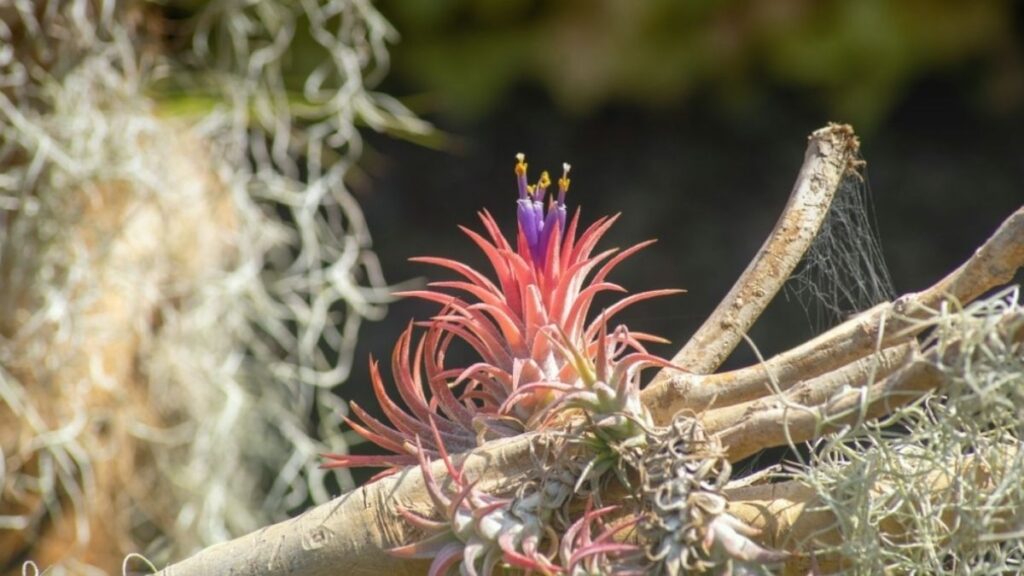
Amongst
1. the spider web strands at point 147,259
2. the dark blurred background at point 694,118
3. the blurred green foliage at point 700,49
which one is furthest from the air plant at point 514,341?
the blurred green foliage at point 700,49

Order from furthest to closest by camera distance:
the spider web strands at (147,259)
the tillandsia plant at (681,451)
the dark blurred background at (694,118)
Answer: the dark blurred background at (694,118)
the spider web strands at (147,259)
the tillandsia plant at (681,451)

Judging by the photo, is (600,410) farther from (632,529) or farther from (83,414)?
(83,414)

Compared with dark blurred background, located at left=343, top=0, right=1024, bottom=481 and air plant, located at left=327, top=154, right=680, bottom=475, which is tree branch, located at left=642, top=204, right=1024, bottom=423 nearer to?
air plant, located at left=327, top=154, right=680, bottom=475

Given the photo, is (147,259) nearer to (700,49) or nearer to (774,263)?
(774,263)

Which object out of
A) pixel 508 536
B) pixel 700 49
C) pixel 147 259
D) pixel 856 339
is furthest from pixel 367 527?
pixel 700 49

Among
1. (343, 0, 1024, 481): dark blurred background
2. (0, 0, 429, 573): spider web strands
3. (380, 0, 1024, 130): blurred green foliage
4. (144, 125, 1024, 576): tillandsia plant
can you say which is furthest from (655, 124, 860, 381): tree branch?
(380, 0, 1024, 130): blurred green foliage

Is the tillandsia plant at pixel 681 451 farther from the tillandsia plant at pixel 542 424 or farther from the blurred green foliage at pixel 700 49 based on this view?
the blurred green foliage at pixel 700 49
